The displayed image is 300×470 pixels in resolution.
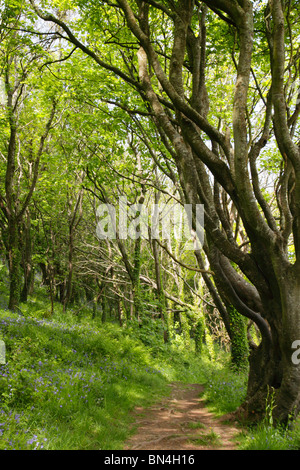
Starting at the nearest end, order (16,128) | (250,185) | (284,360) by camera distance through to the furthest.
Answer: (250,185) → (284,360) → (16,128)

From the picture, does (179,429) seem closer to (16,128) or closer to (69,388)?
(69,388)

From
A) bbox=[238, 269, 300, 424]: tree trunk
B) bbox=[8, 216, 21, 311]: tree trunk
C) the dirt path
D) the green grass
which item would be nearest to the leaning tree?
bbox=[238, 269, 300, 424]: tree trunk

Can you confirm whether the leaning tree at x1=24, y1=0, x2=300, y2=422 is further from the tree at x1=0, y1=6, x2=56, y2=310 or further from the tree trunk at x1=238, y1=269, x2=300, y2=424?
the tree at x1=0, y1=6, x2=56, y2=310

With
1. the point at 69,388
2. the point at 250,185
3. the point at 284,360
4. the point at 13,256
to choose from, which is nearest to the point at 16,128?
the point at 13,256

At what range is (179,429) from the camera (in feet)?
17.7

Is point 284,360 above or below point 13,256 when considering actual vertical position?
below

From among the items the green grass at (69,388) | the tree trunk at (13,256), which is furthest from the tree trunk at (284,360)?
the tree trunk at (13,256)

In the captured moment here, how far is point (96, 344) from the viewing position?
9062mm

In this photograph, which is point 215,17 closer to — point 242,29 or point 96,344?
point 242,29

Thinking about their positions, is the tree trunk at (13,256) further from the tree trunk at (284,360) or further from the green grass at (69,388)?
the tree trunk at (284,360)

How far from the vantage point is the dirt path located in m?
4.56

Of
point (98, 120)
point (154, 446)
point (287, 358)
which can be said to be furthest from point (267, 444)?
point (98, 120)

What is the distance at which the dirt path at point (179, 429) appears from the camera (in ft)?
15.0

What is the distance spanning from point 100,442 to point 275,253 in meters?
3.72
